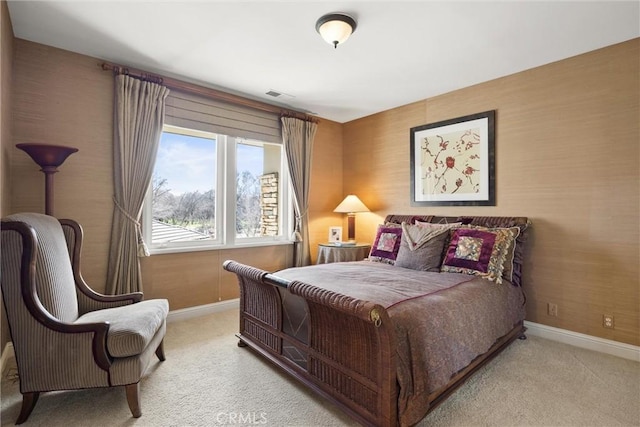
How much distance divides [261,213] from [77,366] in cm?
258

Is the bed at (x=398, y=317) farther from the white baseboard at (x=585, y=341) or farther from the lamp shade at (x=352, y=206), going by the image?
the lamp shade at (x=352, y=206)

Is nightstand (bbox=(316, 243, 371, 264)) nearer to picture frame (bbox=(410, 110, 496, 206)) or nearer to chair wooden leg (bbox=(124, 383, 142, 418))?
picture frame (bbox=(410, 110, 496, 206))

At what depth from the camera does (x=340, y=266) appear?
118 inches

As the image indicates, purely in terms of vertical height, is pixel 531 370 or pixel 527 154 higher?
pixel 527 154

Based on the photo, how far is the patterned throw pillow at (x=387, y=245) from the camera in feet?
10.7

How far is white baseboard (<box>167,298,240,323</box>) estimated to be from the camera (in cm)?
324

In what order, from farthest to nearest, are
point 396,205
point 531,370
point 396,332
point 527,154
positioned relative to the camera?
1. point 396,205
2. point 527,154
3. point 531,370
4. point 396,332

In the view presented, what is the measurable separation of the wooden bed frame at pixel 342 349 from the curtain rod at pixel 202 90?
2.05 metres

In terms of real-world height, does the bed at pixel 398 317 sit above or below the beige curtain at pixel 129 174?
below

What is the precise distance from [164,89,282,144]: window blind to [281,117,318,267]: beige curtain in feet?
0.51

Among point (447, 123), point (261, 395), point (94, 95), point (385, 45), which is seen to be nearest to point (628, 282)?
point (447, 123)

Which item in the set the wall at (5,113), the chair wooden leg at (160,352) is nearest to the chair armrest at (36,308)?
the chair wooden leg at (160,352)

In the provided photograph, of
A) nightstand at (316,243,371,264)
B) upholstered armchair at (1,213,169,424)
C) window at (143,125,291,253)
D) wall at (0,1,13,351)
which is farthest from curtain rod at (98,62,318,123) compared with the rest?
nightstand at (316,243,371,264)

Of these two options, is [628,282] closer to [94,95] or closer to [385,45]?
[385,45]
